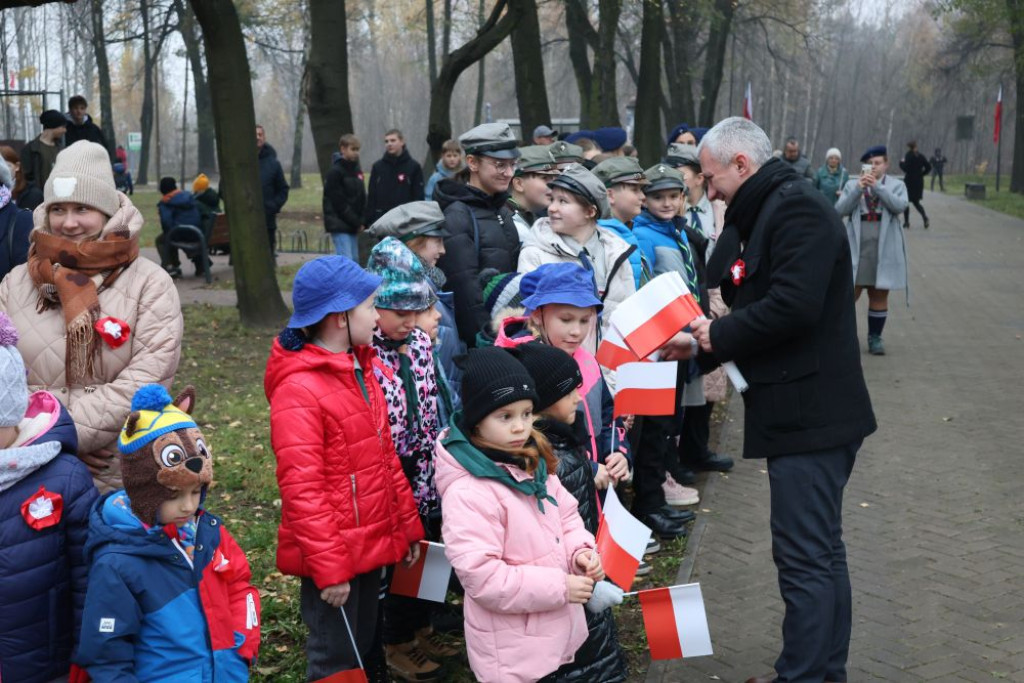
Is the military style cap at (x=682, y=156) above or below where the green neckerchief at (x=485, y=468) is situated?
above

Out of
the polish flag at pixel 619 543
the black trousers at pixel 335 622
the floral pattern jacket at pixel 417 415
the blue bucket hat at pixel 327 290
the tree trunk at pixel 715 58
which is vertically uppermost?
the tree trunk at pixel 715 58

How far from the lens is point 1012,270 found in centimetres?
2002

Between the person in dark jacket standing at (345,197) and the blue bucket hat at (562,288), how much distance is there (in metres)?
9.75

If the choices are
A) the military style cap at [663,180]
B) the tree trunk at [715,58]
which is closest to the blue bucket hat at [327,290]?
the military style cap at [663,180]

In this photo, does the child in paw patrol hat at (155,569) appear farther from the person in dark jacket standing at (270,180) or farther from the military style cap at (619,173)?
the person in dark jacket standing at (270,180)

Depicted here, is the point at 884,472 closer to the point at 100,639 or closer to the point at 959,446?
the point at 959,446

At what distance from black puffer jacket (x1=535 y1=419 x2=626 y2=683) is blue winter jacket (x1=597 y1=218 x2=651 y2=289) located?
2054mm

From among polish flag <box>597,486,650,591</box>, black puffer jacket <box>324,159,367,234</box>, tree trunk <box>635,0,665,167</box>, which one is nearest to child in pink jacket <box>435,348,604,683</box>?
polish flag <box>597,486,650,591</box>

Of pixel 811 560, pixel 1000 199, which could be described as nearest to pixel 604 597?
pixel 811 560

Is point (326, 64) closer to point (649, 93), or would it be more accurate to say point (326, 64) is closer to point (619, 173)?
point (619, 173)

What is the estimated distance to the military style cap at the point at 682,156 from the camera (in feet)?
28.6

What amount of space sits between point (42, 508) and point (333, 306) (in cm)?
119

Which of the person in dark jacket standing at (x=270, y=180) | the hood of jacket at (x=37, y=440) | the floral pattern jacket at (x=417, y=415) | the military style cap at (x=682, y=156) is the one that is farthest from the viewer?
the person in dark jacket standing at (x=270, y=180)

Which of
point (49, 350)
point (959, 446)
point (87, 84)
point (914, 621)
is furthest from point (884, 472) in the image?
point (87, 84)
